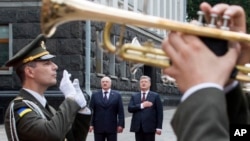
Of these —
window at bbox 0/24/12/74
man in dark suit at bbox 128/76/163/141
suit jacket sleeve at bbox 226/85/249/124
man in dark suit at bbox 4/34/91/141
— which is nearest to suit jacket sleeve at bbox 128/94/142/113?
man in dark suit at bbox 128/76/163/141

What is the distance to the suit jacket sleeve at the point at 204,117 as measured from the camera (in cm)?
177

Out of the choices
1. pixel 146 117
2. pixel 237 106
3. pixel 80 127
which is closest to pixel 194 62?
pixel 237 106

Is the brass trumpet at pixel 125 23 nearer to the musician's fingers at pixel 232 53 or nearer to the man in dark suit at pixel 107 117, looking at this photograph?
the musician's fingers at pixel 232 53

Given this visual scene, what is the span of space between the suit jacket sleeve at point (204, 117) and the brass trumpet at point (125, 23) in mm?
166

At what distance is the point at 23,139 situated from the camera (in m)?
3.97

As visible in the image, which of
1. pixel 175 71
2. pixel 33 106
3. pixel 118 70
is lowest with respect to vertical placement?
pixel 118 70

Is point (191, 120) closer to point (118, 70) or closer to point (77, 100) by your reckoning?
point (77, 100)

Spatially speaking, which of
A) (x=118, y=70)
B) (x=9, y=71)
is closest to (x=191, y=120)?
(x=9, y=71)

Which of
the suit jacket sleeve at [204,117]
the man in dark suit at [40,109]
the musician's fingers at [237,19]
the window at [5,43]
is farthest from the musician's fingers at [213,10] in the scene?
the window at [5,43]

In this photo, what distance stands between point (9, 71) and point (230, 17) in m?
18.2

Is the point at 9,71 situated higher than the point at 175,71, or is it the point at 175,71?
the point at 175,71

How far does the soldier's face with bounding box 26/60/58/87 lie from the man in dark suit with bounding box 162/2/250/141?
2360 millimetres

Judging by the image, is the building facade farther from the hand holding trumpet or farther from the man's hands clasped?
the hand holding trumpet

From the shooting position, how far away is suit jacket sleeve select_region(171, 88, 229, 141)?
1.77 m
